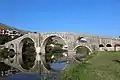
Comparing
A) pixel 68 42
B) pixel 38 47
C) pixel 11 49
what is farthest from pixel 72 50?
pixel 11 49

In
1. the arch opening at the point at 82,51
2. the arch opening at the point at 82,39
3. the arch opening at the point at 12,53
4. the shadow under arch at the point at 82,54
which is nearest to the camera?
the shadow under arch at the point at 82,54

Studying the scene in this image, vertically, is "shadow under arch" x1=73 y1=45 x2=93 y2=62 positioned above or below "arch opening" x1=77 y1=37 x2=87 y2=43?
below

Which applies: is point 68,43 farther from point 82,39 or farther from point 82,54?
point 82,54

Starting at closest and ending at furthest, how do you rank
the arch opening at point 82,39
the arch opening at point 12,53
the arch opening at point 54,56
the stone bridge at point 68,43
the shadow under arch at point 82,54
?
the arch opening at point 54,56 → the shadow under arch at point 82,54 → the stone bridge at point 68,43 → the arch opening at point 82,39 → the arch opening at point 12,53

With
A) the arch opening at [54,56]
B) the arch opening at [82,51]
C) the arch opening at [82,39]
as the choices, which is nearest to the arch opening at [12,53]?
the arch opening at [54,56]

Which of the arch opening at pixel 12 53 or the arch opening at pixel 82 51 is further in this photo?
the arch opening at pixel 12 53

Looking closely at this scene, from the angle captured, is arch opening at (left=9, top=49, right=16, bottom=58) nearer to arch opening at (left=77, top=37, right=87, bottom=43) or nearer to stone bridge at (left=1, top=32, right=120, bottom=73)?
stone bridge at (left=1, top=32, right=120, bottom=73)

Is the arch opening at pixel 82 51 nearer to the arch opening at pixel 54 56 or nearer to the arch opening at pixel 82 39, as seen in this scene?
the arch opening at pixel 82 39

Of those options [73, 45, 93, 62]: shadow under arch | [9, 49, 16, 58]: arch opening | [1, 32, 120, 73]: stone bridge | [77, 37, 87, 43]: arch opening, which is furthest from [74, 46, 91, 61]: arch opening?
[9, 49, 16, 58]: arch opening

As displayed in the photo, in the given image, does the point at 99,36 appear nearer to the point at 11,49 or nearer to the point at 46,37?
the point at 46,37

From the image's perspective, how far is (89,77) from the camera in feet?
59.6

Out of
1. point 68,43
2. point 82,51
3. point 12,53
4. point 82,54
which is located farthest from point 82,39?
point 12,53

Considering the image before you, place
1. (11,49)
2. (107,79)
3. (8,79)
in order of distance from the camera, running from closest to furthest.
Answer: (107,79)
(8,79)
(11,49)

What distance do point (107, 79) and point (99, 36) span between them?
2417 inches
